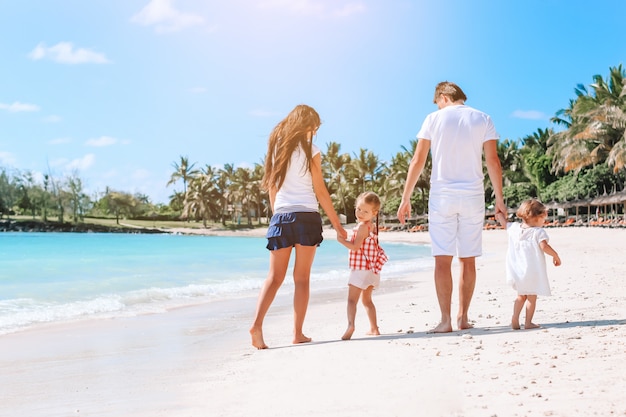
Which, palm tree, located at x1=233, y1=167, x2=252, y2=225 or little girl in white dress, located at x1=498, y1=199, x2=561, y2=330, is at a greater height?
palm tree, located at x1=233, y1=167, x2=252, y2=225

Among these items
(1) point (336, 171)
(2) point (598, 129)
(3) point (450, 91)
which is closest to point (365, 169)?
(1) point (336, 171)

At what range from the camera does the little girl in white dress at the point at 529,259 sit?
4.38 meters

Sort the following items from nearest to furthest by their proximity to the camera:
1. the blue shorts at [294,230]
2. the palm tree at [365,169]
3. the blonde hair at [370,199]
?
the blue shorts at [294,230]
the blonde hair at [370,199]
the palm tree at [365,169]

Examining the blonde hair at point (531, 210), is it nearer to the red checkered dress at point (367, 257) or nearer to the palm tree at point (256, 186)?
the red checkered dress at point (367, 257)

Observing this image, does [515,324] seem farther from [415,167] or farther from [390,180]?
[390,180]

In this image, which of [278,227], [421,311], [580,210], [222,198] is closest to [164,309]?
[421,311]

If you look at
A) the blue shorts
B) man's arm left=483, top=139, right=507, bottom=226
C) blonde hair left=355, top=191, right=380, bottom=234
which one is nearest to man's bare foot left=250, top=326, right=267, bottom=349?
the blue shorts

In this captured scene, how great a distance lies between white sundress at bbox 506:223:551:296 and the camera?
14.4 ft

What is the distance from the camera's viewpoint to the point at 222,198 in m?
75.7

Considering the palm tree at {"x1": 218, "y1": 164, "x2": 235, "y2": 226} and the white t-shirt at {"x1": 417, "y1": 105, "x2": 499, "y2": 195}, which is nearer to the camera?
the white t-shirt at {"x1": 417, "y1": 105, "x2": 499, "y2": 195}

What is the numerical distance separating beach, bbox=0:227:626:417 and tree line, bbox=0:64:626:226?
103 feet

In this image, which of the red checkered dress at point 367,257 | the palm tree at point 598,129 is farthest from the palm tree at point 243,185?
the red checkered dress at point 367,257

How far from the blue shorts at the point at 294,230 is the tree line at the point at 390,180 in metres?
32.2

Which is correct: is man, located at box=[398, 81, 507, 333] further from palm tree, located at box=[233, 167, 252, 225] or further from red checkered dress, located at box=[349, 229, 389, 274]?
palm tree, located at box=[233, 167, 252, 225]
